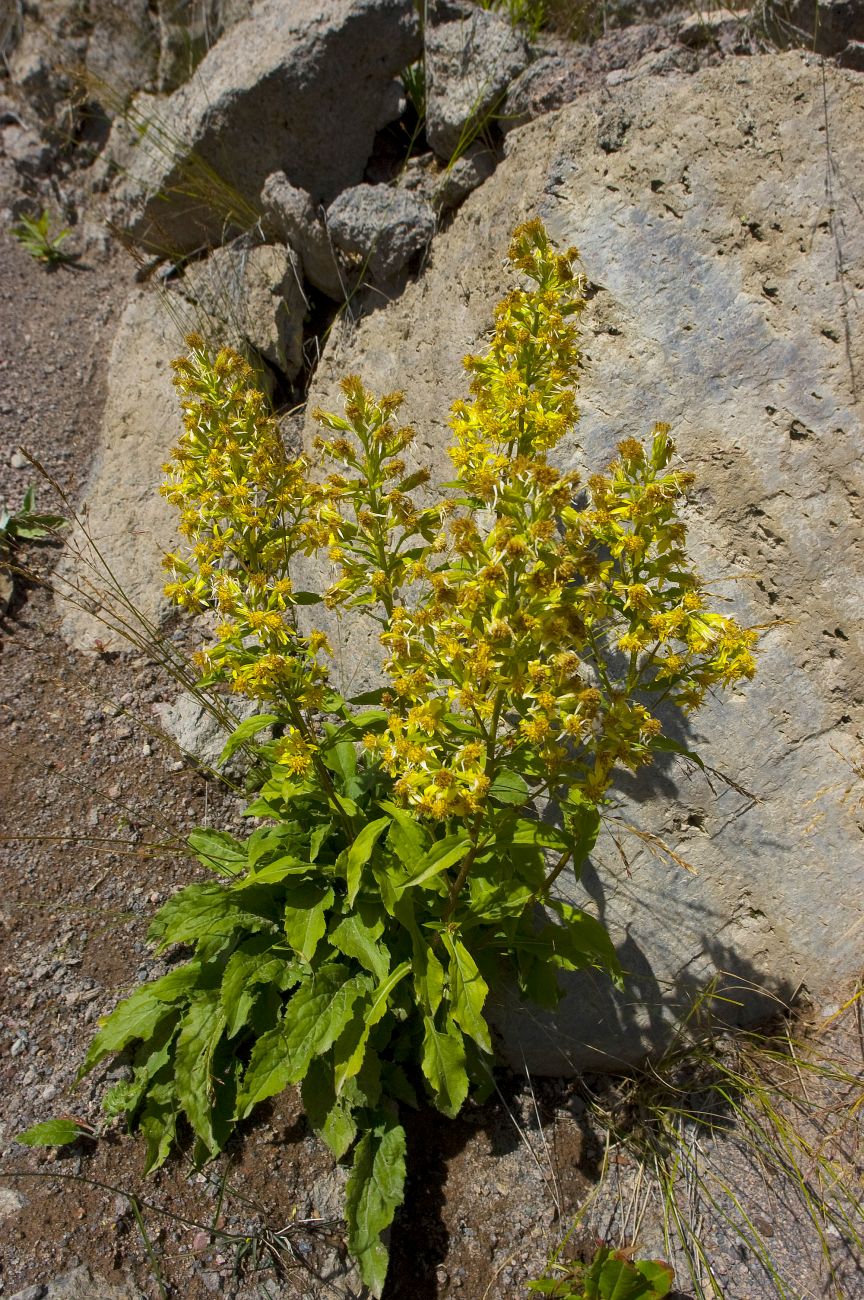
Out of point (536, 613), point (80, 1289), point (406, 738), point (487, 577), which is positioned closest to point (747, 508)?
point (536, 613)

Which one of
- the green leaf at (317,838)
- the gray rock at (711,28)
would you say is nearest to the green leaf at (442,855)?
the green leaf at (317,838)

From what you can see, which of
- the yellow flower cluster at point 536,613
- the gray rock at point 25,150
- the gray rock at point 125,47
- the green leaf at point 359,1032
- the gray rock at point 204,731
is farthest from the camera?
the gray rock at point 125,47

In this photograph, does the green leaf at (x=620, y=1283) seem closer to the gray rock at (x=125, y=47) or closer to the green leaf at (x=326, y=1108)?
the green leaf at (x=326, y=1108)

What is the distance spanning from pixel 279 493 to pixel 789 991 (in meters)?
3.09

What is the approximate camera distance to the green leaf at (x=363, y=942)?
308cm

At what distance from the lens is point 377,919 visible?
3156 mm

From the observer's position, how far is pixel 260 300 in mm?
5469

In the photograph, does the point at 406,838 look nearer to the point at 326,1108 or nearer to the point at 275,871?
the point at 275,871

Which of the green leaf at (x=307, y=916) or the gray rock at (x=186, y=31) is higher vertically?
the gray rock at (x=186, y=31)

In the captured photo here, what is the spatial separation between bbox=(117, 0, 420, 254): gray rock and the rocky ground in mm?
51

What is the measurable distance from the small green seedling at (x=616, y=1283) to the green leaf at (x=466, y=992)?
3.41ft

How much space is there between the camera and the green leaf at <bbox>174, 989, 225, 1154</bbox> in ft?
10.4

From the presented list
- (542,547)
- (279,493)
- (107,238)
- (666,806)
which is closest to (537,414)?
(542,547)

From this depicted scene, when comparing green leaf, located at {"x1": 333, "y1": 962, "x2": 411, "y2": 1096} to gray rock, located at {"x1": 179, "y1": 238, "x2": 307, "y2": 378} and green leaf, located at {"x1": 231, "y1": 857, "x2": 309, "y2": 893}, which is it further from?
gray rock, located at {"x1": 179, "y1": 238, "x2": 307, "y2": 378}
